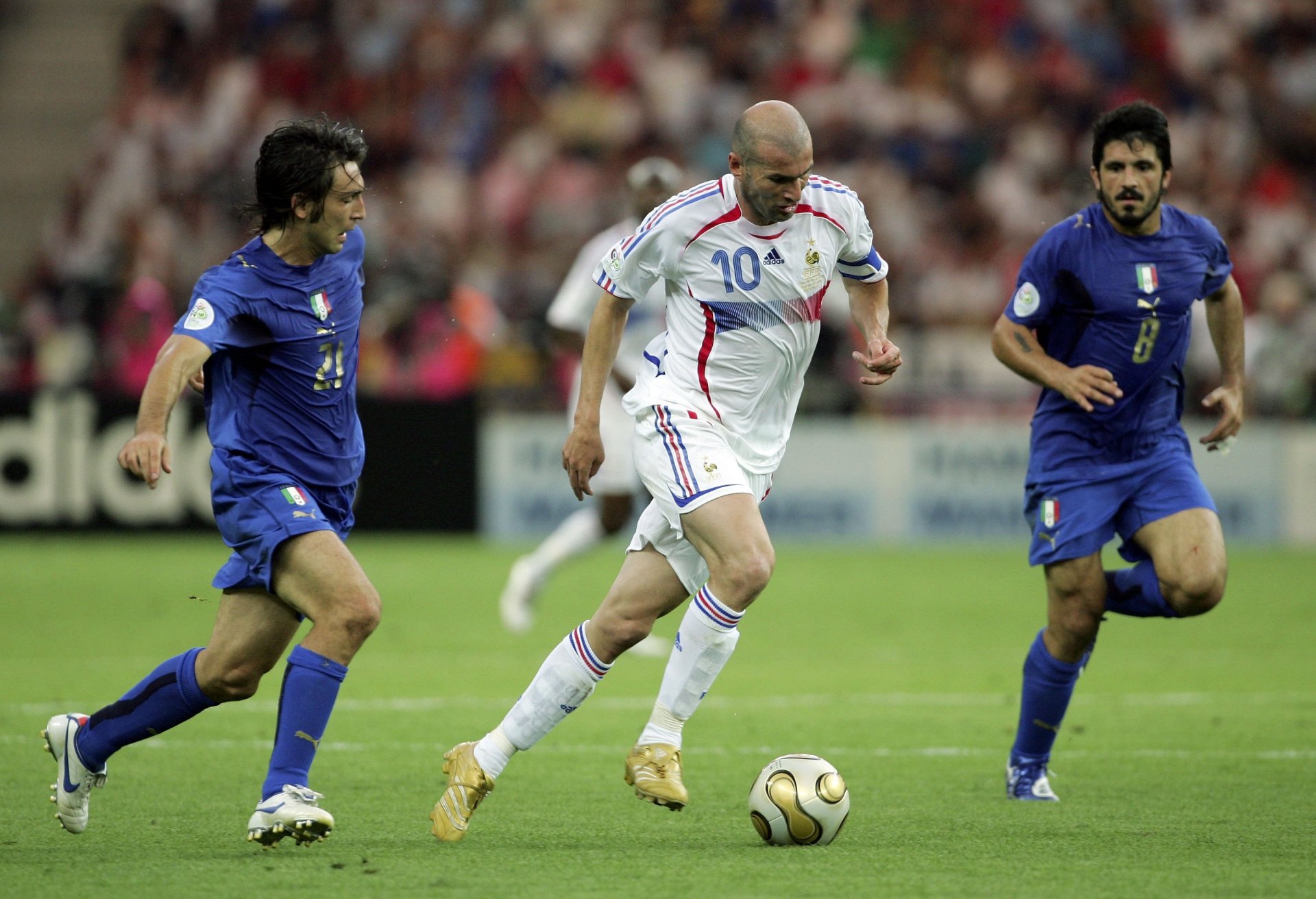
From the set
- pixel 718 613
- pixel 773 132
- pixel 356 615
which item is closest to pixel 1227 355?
pixel 773 132

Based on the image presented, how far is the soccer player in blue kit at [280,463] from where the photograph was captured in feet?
16.9

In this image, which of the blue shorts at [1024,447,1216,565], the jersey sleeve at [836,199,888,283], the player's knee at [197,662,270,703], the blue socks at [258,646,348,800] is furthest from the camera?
the blue shorts at [1024,447,1216,565]

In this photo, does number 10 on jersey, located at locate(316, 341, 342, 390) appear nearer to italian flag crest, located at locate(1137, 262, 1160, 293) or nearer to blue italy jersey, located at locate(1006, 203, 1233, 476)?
blue italy jersey, located at locate(1006, 203, 1233, 476)

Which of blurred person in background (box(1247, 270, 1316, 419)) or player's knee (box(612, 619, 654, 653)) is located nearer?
player's knee (box(612, 619, 654, 653))

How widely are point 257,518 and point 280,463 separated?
0.71ft

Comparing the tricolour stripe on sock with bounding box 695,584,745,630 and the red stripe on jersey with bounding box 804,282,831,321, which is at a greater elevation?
the red stripe on jersey with bounding box 804,282,831,321

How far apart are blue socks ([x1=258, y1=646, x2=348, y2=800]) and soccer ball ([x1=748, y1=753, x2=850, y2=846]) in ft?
4.24

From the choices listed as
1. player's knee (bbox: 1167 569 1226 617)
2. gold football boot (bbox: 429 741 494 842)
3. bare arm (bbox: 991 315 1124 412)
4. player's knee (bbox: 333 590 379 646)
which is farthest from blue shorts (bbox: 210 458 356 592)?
player's knee (bbox: 1167 569 1226 617)

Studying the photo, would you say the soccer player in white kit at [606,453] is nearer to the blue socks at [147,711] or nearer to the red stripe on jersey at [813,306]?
the red stripe on jersey at [813,306]

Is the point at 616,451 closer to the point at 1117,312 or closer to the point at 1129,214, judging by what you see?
the point at 1117,312

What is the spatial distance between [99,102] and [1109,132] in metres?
19.7

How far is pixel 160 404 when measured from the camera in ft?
16.2

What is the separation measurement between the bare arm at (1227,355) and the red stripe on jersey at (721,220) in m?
1.86

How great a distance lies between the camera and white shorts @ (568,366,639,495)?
10.9 metres
